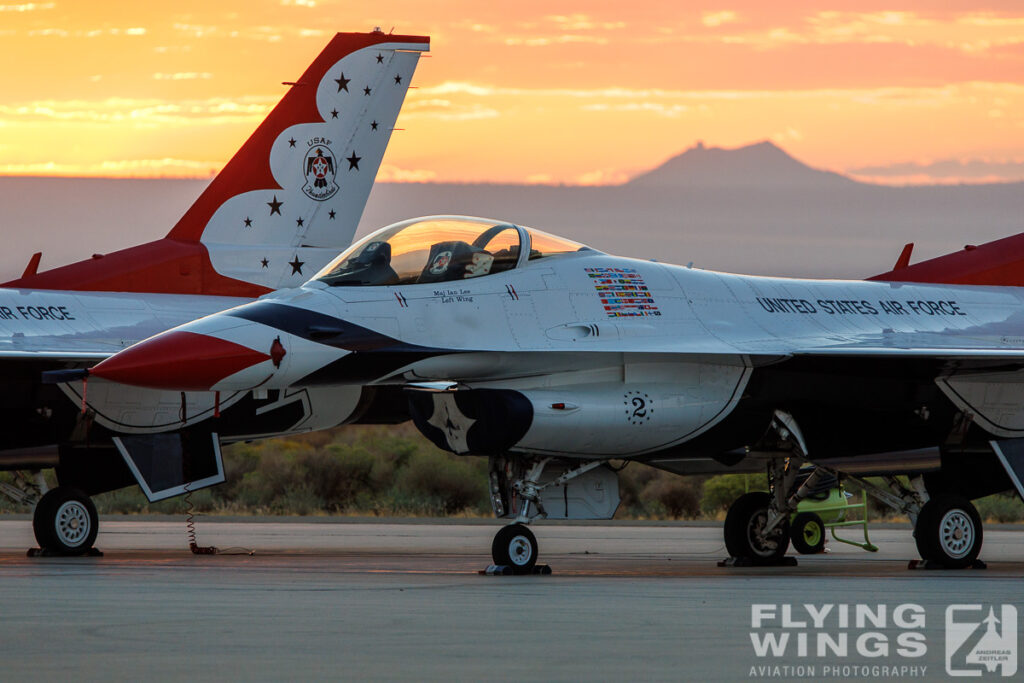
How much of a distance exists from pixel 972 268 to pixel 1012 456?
323 cm

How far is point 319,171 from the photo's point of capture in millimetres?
22109

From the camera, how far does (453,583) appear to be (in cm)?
1226

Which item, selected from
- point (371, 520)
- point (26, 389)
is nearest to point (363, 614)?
point (26, 389)

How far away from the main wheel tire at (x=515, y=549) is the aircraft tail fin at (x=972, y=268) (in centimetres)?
696

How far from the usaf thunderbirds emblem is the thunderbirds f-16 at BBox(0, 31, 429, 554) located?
20 millimetres

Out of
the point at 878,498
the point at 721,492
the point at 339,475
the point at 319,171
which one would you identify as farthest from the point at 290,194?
the point at 721,492

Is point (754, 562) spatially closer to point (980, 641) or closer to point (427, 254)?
point (427, 254)

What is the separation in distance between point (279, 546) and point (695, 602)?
953cm

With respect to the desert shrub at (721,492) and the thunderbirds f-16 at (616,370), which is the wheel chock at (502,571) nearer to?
the thunderbirds f-16 at (616,370)

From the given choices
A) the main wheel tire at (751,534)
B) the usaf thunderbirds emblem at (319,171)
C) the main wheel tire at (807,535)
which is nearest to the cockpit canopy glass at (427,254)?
the main wheel tire at (751,534)

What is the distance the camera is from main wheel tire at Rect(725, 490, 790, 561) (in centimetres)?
1636

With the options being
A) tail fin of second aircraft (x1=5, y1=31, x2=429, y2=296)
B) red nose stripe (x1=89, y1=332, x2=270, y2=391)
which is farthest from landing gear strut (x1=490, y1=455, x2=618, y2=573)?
tail fin of second aircraft (x1=5, y1=31, x2=429, y2=296)

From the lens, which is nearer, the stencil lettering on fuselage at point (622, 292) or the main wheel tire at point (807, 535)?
the stencil lettering on fuselage at point (622, 292)

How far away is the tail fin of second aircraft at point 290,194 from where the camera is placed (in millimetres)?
20266
